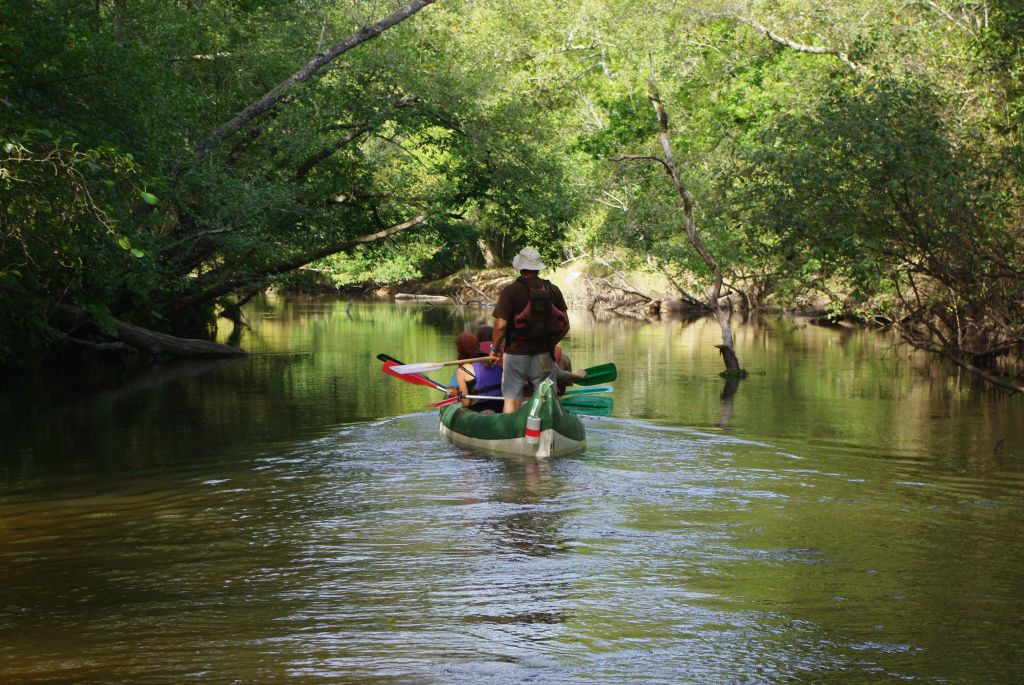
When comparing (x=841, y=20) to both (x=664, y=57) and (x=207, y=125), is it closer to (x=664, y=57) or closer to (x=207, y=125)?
(x=664, y=57)

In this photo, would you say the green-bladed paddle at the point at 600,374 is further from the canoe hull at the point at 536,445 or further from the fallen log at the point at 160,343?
the fallen log at the point at 160,343

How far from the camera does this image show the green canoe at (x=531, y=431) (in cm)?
1160

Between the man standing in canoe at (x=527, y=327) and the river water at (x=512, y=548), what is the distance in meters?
0.89

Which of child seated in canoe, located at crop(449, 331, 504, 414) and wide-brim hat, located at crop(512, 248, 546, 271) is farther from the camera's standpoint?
child seated in canoe, located at crop(449, 331, 504, 414)

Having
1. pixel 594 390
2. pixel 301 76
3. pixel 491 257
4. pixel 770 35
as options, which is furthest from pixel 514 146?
pixel 491 257

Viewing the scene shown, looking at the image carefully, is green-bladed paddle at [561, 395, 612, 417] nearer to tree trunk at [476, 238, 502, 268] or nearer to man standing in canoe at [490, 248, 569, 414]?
man standing in canoe at [490, 248, 569, 414]

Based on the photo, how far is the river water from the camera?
18.6ft

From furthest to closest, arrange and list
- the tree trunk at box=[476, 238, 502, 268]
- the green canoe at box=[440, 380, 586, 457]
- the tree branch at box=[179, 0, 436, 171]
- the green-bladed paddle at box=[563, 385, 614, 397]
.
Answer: the tree trunk at box=[476, 238, 502, 268] < the tree branch at box=[179, 0, 436, 171] < the green-bladed paddle at box=[563, 385, 614, 397] < the green canoe at box=[440, 380, 586, 457]

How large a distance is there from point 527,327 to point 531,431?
1088mm

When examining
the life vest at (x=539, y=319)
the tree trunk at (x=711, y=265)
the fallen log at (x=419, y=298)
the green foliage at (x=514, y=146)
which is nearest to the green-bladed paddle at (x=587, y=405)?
the life vest at (x=539, y=319)

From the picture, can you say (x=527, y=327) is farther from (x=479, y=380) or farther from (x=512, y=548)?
(x=512, y=548)

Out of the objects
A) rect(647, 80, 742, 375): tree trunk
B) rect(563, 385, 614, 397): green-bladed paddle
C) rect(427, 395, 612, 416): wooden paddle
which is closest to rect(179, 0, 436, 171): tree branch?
rect(647, 80, 742, 375): tree trunk

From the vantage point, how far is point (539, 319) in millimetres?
11961

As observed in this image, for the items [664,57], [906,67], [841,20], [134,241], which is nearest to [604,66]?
[664,57]
